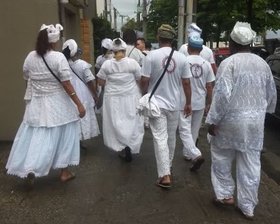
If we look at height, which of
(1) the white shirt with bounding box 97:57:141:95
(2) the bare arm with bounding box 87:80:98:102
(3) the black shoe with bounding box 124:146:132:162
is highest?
(1) the white shirt with bounding box 97:57:141:95

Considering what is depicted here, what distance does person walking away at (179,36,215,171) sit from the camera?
6.29 metres

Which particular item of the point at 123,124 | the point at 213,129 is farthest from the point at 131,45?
the point at 213,129

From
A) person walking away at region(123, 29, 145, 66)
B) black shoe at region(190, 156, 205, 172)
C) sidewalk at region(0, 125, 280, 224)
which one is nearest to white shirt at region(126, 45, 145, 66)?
person walking away at region(123, 29, 145, 66)

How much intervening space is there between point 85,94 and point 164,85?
6.76ft

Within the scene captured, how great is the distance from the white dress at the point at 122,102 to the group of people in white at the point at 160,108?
0.04 ft

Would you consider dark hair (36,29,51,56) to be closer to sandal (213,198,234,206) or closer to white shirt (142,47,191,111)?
white shirt (142,47,191,111)

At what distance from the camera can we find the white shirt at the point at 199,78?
647cm

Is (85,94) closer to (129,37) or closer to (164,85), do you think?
(129,37)

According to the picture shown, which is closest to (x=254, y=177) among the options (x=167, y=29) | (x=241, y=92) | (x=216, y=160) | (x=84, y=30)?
(x=216, y=160)

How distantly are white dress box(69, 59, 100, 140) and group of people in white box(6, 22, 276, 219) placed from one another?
0.05ft

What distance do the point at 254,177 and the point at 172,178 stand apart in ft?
4.81

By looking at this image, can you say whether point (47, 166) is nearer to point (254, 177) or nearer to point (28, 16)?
point (254, 177)

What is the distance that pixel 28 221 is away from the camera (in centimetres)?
474

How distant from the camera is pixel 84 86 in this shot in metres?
7.32
